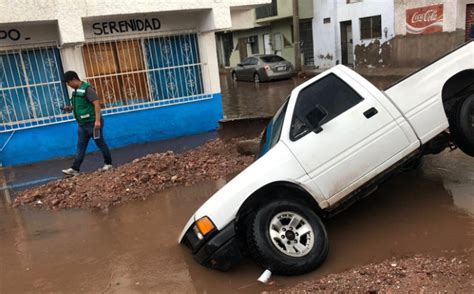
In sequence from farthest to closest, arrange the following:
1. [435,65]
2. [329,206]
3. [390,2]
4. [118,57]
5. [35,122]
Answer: [390,2]
[118,57]
[35,122]
[435,65]
[329,206]

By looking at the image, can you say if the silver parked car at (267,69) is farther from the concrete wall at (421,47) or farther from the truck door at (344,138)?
the truck door at (344,138)

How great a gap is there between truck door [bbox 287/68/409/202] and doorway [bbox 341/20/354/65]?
18.8 m

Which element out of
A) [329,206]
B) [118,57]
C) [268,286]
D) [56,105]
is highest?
[118,57]

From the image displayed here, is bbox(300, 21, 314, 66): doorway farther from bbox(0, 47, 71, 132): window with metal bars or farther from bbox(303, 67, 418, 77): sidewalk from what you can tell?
bbox(0, 47, 71, 132): window with metal bars

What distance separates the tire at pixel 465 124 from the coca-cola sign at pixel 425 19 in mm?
14383

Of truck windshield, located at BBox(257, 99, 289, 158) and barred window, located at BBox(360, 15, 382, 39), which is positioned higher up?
barred window, located at BBox(360, 15, 382, 39)

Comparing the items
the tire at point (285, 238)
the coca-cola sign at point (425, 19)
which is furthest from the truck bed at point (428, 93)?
the coca-cola sign at point (425, 19)

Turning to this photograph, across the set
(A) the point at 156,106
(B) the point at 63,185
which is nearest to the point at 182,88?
(A) the point at 156,106

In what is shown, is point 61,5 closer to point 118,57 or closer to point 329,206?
point 118,57

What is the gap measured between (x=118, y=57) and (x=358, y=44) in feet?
47.1

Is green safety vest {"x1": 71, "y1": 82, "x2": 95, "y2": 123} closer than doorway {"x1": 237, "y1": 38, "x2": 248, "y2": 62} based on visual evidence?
Yes

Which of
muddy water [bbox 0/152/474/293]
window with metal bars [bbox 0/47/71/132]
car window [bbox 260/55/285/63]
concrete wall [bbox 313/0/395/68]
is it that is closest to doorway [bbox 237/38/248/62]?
concrete wall [bbox 313/0/395/68]

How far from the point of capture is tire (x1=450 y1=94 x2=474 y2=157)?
15.7ft

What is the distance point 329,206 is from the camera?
4219 mm
